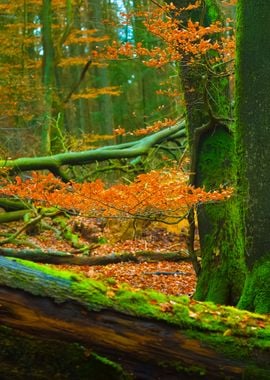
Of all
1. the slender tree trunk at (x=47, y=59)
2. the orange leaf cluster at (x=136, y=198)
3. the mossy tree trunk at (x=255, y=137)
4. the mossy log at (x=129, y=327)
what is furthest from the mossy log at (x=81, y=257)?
the slender tree trunk at (x=47, y=59)

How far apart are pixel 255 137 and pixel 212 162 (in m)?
1.78

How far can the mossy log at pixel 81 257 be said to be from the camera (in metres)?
7.79

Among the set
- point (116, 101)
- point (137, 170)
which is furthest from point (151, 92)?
point (137, 170)

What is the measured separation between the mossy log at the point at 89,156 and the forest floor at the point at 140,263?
134 cm

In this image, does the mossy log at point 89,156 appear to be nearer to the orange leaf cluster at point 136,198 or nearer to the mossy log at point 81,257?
the mossy log at point 81,257

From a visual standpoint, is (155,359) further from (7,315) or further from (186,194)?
(186,194)

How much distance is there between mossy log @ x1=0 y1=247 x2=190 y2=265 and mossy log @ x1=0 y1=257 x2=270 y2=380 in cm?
480

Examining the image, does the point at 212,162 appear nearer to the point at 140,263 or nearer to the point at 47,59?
the point at 140,263

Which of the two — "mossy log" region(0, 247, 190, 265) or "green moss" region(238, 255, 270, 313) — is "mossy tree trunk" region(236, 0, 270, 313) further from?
"mossy log" region(0, 247, 190, 265)

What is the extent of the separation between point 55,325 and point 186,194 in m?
2.87

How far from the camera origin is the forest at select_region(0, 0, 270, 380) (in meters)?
2.94

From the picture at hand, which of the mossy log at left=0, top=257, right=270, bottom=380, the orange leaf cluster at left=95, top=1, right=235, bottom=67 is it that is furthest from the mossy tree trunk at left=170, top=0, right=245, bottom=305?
the mossy log at left=0, top=257, right=270, bottom=380

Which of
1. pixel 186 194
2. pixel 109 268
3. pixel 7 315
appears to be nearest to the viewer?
pixel 7 315

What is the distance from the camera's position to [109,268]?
8.34 metres
